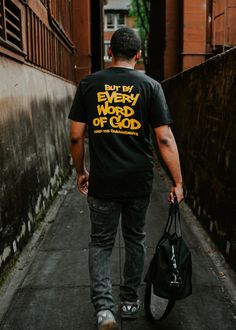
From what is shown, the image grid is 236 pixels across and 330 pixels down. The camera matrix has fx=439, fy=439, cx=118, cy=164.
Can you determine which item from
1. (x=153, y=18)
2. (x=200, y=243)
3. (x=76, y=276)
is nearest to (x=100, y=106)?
(x=76, y=276)

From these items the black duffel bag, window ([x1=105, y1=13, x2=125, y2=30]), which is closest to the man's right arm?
the black duffel bag

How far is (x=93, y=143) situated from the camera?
132 inches

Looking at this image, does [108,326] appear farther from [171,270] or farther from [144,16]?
[144,16]

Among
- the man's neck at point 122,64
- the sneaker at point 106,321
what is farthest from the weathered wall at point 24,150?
the man's neck at point 122,64

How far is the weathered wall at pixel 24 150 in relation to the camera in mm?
4688

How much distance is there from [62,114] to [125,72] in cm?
718

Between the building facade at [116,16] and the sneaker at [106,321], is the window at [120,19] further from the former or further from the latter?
the sneaker at [106,321]

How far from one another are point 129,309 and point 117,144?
1474mm

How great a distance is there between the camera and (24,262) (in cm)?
518

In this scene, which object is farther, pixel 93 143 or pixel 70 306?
pixel 70 306

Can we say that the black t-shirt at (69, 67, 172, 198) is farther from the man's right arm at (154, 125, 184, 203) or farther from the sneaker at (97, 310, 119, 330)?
the sneaker at (97, 310, 119, 330)

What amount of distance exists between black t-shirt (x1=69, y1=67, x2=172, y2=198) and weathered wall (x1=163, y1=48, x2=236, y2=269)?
1796mm

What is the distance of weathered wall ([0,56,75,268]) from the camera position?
4.69 meters

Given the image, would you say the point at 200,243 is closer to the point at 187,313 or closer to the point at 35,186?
the point at 187,313
